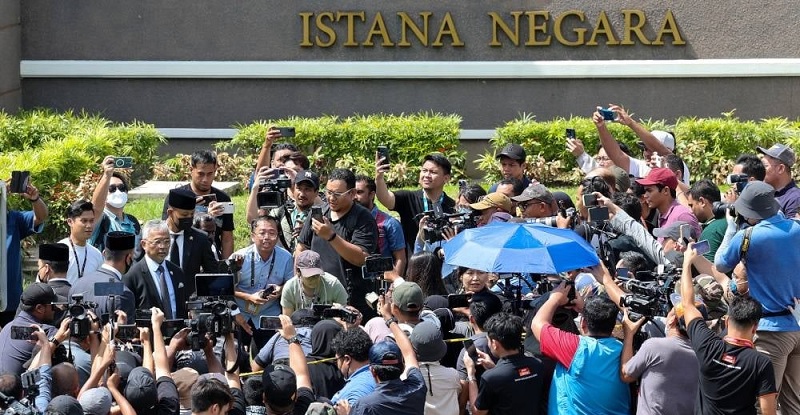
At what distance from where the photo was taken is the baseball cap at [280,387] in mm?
7684

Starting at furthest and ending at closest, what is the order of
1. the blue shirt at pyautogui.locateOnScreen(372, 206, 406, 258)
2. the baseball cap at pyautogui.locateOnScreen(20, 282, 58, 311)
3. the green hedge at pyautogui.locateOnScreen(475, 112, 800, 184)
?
the green hedge at pyautogui.locateOnScreen(475, 112, 800, 184), the blue shirt at pyautogui.locateOnScreen(372, 206, 406, 258), the baseball cap at pyautogui.locateOnScreen(20, 282, 58, 311)

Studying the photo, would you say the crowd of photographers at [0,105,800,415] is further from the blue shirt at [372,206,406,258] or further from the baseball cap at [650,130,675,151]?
the baseball cap at [650,130,675,151]

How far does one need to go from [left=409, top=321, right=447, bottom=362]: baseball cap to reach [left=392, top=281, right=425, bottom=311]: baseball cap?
0.42 metres

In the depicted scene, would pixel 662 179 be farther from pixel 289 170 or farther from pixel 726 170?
pixel 726 170

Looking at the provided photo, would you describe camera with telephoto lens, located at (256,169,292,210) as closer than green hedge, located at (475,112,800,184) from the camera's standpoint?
Yes

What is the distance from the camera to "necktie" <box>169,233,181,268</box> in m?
10.8

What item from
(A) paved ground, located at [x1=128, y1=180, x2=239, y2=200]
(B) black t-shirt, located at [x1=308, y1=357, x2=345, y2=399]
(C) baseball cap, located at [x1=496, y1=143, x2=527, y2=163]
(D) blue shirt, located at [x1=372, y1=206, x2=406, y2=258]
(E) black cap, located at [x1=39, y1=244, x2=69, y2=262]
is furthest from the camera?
(A) paved ground, located at [x1=128, y1=180, x2=239, y2=200]

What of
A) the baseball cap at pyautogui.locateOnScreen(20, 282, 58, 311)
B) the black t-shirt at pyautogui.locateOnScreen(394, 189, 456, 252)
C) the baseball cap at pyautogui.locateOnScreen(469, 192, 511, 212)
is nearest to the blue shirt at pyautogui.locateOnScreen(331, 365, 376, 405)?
the baseball cap at pyautogui.locateOnScreen(20, 282, 58, 311)

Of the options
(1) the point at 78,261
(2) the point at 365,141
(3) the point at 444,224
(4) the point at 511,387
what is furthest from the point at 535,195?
(2) the point at 365,141

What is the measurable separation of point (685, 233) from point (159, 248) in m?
3.95

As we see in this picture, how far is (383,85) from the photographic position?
734 inches

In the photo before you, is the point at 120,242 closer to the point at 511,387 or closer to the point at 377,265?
the point at 377,265

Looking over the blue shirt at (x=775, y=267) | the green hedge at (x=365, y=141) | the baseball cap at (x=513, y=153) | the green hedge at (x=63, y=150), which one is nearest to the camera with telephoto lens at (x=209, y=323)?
the blue shirt at (x=775, y=267)

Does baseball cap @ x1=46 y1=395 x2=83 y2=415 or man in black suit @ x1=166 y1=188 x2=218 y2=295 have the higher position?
man in black suit @ x1=166 y1=188 x2=218 y2=295
